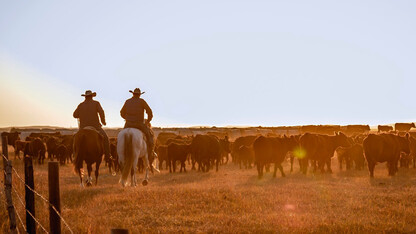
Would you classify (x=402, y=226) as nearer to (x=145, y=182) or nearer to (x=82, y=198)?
(x=82, y=198)

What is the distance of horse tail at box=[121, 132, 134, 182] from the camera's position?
47.3 feet

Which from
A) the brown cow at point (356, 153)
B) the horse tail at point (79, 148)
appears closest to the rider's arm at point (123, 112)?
the horse tail at point (79, 148)

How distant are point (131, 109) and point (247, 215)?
24.4 ft

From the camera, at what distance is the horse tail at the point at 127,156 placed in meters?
14.4

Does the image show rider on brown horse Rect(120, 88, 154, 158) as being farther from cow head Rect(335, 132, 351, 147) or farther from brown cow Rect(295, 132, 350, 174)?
cow head Rect(335, 132, 351, 147)

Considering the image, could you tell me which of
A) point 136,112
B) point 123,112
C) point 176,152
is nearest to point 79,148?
point 123,112

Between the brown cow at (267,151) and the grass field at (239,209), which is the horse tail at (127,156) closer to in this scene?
the grass field at (239,209)

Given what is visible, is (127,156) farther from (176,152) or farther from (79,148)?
(176,152)

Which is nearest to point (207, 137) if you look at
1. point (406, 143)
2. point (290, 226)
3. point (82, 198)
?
point (406, 143)

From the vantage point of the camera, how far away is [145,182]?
1603cm

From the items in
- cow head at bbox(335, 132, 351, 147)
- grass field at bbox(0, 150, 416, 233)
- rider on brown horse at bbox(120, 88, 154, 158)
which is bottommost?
grass field at bbox(0, 150, 416, 233)

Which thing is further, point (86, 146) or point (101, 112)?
point (101, 112)

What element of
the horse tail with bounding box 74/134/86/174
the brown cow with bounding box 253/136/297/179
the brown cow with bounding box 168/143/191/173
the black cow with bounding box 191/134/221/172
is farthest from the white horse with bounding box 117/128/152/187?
the black cow with bounding box 191/134/221/172

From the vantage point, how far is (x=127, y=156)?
14.7m
